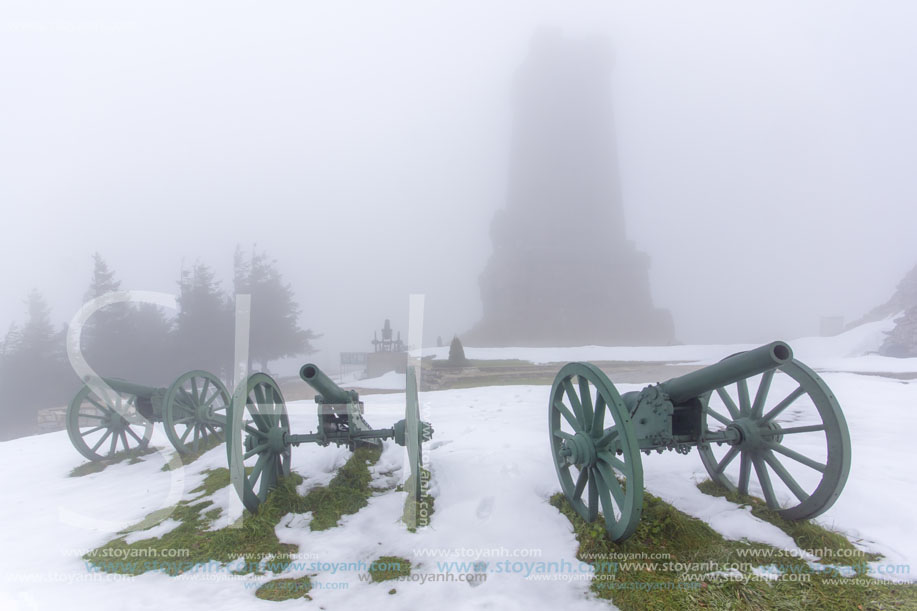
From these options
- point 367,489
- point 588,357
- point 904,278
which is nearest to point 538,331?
point 588,357

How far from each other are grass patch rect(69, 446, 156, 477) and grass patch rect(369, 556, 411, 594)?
6.07 metres

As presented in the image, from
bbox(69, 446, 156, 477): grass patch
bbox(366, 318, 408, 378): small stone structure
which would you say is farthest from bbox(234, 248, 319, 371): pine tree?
bbox(69, 446, 156, 477): grass patch

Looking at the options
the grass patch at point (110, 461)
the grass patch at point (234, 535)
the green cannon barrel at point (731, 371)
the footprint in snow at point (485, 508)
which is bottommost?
the grass patch at point (110, 461)

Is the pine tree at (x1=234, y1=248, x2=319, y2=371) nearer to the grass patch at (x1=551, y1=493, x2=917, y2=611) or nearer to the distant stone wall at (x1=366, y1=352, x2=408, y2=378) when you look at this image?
the distant stone wall at (x1=366, y1=352, x2=408, y2=378)

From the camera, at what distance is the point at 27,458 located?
25.4 ft

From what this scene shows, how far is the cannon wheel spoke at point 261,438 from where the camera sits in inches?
149

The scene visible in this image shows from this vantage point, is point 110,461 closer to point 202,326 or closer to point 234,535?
point 234,535

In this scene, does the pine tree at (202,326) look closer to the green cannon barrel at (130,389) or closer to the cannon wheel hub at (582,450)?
the green cannon barrel at (130,389)

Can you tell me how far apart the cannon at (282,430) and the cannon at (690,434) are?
1.52 m

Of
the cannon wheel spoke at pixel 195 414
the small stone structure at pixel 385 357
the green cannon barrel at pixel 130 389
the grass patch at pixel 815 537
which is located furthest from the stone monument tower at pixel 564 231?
the grass patch at pixel 815 537

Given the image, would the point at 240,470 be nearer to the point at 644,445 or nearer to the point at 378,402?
the point at 644,445

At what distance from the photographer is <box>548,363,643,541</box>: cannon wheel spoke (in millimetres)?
2779

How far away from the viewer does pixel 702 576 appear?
9.32 feet

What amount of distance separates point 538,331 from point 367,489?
20655 millimetres
